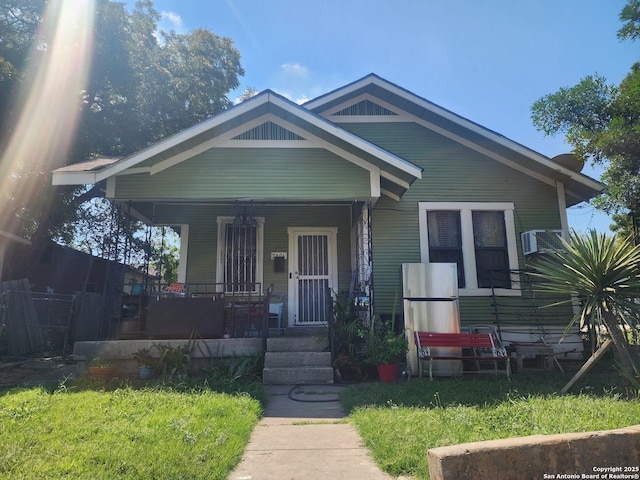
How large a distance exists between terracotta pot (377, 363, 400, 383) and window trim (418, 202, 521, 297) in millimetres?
3210

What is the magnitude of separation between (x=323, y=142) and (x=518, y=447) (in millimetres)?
6679

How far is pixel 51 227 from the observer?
582 inches

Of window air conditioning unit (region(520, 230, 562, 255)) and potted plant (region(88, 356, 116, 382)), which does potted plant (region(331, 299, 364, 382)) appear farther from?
window air conditioning unit (region(520, 230, 562, 255))

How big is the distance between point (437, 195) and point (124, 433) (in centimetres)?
784

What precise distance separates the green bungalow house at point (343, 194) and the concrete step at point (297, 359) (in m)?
1.67

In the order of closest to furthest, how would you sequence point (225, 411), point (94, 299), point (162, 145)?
point (225, 411)
point (162, 145)
point (94, 299)

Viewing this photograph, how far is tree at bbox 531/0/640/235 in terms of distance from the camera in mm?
8930

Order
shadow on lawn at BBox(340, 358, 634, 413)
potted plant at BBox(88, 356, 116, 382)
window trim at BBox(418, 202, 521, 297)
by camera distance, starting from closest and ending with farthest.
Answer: shadow on lawn at BBox(340, 358, 634, 413) < potted plant at BBox(88, 356, 116, 382) < window trim at BBox(418, 202, 521, 297)

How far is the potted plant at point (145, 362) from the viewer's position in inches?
261

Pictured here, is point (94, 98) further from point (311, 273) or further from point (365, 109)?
point (311, 273)

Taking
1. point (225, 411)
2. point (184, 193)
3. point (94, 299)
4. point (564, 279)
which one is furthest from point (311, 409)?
point (94, 299)

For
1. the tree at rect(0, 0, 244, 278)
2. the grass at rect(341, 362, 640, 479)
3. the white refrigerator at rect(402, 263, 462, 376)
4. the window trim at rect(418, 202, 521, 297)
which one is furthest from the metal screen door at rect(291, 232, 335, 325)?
the tree at rect(0, 0, 244, 278)

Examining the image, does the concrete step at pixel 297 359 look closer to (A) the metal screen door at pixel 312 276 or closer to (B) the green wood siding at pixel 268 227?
(A) the metal screen door at pixel 312 276

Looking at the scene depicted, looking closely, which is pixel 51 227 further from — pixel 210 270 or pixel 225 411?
pixel 225 411
